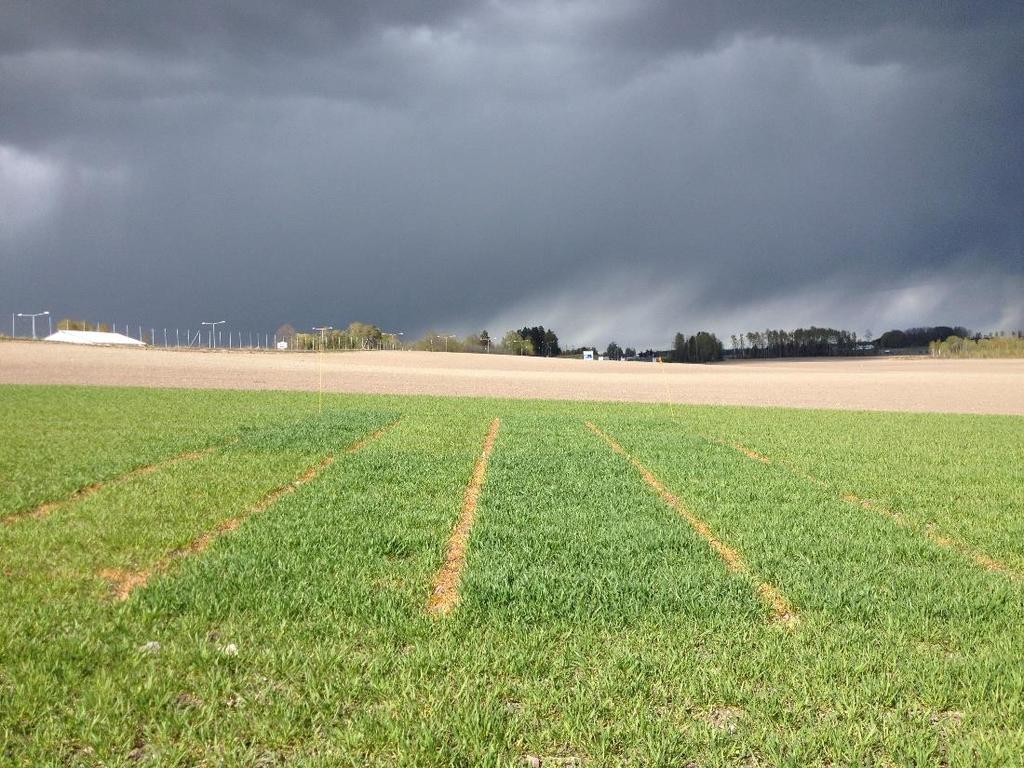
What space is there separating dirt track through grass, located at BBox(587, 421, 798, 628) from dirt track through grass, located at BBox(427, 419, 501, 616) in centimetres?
301

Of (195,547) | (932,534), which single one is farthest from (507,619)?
(932,534)

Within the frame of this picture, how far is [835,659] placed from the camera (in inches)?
206

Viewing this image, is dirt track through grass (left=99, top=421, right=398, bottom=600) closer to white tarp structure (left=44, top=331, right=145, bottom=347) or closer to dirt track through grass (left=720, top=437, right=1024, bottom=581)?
dirt track through grass (left=720, top=437, right=1024, bottom=581)

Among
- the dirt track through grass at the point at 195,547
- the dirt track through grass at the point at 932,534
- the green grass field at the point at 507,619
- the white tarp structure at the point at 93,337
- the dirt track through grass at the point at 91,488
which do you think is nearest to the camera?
the green grass field at the point at 507,619

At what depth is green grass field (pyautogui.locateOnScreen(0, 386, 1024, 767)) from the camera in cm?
418

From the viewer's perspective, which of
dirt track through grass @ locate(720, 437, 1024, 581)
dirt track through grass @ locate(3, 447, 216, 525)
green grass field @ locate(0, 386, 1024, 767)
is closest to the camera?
green grass field @ locate(0, 386, 1024, 767)

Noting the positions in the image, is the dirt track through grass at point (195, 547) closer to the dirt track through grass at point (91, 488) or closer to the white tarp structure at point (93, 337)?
the dirt track through grass at point (91, 488)

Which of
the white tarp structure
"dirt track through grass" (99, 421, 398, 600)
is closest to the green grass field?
"dirt track through grass" (99, 421, 398, 600)

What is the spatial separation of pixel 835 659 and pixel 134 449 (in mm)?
15089

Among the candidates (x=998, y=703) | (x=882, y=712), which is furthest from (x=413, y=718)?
(x=998, y=703)

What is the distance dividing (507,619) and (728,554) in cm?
354

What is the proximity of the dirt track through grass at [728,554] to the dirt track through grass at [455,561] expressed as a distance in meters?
3.01

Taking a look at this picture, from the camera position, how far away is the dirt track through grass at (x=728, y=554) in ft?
21.0

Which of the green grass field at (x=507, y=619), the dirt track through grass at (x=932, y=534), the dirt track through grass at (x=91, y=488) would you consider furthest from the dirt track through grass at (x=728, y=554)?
the dirt track through grass at (x=91, y=488)
